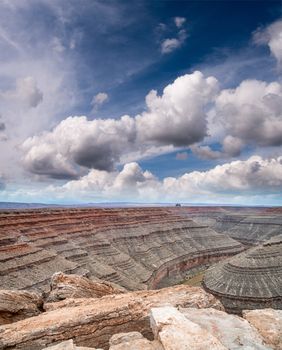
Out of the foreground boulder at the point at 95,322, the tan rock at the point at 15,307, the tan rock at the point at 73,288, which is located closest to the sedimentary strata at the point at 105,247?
the tan rock at the point at 73,288

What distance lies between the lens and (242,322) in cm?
1266

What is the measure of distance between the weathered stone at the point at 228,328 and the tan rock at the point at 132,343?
209 centimetres

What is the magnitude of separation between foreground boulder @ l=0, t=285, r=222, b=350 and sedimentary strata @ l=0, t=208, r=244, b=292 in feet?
113

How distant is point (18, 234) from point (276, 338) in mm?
61425

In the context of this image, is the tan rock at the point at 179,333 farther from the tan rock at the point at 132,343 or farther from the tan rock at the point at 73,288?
the tan rock at the point at 73,288

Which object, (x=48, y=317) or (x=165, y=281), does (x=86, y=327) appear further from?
(x=165, y=281)

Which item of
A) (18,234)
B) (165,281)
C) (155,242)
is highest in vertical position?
(18,234)

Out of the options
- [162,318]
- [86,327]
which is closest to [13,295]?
[86,327]

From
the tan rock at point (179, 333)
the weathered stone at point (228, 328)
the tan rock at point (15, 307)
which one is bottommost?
the tan rock at point (15, 307)

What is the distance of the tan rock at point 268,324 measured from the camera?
38.4ft

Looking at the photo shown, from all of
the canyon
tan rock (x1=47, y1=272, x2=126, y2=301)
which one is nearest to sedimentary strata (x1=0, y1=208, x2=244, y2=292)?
the canyon

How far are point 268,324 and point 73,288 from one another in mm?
11667

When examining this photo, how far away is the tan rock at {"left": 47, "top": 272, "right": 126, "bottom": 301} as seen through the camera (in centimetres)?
1977

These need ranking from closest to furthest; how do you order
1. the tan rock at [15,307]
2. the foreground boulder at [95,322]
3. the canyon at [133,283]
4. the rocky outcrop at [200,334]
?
the rocky outcrop at [200,334]
the canyon at [133,283]
the foreground boulder at [95,322]
the tan rock at [15,307]
